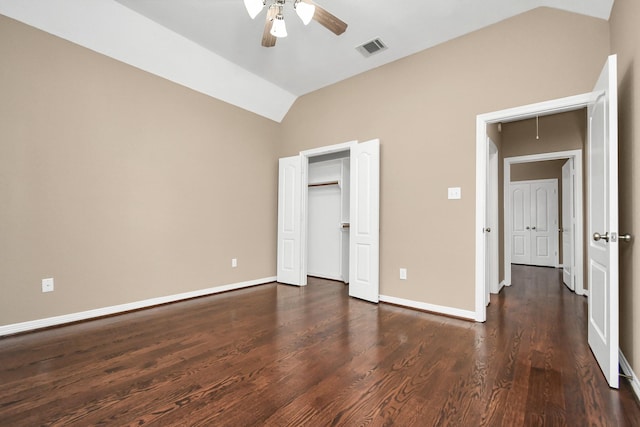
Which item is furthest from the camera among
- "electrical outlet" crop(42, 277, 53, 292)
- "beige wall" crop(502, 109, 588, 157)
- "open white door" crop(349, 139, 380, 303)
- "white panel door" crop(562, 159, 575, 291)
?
"white panel door" crop(562, 159, 575, 291)

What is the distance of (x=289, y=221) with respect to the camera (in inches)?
188

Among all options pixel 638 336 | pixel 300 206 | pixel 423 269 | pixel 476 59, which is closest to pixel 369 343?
pixel 423 269

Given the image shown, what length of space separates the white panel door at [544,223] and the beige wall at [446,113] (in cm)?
527

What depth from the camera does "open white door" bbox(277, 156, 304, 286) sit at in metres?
4.66

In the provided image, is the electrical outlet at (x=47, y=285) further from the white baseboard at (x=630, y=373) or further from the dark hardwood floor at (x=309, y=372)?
the white baseboard at (x=630, y=373)

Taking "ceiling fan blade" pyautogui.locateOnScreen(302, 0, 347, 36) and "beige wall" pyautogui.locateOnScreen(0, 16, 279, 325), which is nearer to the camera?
"ceiling fan blade" pyautogui.locateOnScreen(302, 0, 347, 36)

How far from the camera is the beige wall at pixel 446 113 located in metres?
2.67

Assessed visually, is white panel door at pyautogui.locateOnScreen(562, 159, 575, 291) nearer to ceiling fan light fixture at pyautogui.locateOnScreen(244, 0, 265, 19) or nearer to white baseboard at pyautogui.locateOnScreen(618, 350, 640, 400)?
white baseboard at pyautogui.locateOnScreen(618, 350, 640, 400)

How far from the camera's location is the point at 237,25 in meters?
3.13

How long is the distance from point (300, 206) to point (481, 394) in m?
3.40

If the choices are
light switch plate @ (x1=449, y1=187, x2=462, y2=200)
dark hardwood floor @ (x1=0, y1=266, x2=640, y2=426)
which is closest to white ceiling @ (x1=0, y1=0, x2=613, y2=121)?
light switch plate @ (x1=449, y1=187, x2=462, y2=200)

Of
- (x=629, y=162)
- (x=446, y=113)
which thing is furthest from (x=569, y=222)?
(x=629, y=162)

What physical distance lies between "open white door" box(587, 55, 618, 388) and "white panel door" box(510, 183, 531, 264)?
5618 millimetres

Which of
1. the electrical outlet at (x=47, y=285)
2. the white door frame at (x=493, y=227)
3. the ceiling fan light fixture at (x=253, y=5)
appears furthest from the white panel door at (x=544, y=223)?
the electrical outlet at (x=47, y=285)
